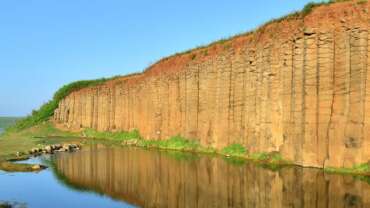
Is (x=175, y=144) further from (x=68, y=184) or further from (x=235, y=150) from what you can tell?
(x=68, y=184)

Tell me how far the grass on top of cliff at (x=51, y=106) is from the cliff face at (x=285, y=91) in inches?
918

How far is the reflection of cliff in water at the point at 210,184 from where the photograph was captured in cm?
1556

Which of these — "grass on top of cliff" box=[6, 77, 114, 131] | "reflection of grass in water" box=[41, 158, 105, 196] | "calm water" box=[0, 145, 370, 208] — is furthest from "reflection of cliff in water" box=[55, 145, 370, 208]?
"grass on top of cliff" box=[6, 77, 114, 131]

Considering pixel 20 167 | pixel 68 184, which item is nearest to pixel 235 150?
pixel 68 184

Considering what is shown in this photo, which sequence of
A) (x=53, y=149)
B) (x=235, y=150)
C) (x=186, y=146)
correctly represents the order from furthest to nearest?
(x=53, y=149) < (x=186, y=146) < (x=235, y=150)

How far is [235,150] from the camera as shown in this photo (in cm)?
2959

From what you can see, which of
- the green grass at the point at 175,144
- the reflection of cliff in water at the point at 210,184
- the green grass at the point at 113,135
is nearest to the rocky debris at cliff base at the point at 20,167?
the reflection of cliff in water at the point at 210,184

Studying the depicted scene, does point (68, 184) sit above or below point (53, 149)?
below

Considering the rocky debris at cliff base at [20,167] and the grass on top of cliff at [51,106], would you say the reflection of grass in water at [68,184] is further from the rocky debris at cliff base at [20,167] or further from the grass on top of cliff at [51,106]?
the grass on top of cliff at [51,106]

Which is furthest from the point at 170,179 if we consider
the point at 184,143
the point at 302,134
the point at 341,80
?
the point at 184,143

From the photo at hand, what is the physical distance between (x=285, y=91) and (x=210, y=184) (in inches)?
356

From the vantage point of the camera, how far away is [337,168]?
Result: 70.3 ft

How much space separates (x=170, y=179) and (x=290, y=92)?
8.80 meters

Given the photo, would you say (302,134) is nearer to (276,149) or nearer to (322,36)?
(276,149)
